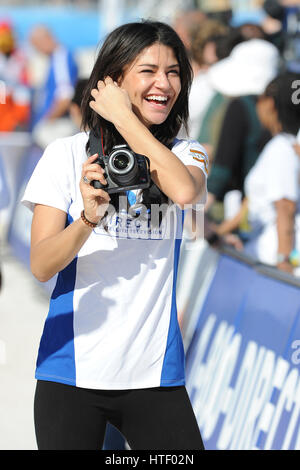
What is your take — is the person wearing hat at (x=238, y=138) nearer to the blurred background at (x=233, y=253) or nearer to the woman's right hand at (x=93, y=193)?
the blurred background at (x=233, y=253)

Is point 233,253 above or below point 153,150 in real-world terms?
below

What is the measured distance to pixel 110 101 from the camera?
2.13m

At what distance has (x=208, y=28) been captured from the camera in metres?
6.28

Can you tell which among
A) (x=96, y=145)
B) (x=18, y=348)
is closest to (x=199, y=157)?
(x=96, y=145)

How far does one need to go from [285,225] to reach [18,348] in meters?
2.40

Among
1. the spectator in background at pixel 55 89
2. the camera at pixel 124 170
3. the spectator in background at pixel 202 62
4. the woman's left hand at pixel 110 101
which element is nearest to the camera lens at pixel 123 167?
the camera at pixel 124 170

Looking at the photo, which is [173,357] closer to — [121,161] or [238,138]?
[121,161]

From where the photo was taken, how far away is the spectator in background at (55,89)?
929 centimetres

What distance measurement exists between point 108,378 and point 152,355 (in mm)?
148

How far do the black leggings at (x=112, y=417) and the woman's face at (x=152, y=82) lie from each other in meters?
0.82

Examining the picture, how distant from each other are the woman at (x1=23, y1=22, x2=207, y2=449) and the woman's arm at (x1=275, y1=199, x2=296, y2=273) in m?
2.03

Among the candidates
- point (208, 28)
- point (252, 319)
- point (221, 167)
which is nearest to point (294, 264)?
point (252, 319)

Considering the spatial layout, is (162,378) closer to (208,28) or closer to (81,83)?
(81,83)

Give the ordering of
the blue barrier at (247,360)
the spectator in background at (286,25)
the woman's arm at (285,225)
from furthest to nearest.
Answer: the spectator in background at (286,25) → the woman's arm at (285,225) → the blue barrier at (247,360)
